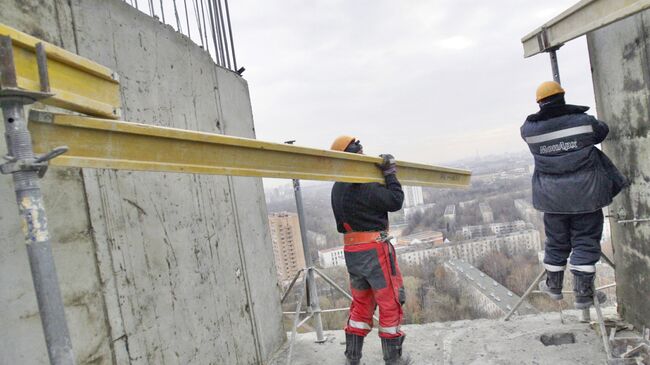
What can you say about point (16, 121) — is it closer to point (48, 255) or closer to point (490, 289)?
point (48, 255)

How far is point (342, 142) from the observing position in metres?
3.55

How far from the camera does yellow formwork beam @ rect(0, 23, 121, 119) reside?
1.53 metres

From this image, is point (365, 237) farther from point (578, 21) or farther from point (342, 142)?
point (578, 21)

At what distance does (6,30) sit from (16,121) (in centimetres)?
31

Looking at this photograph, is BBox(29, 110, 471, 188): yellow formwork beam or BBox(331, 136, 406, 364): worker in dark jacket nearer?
BBox(29, 110, 471, 188): yellow formwork beam

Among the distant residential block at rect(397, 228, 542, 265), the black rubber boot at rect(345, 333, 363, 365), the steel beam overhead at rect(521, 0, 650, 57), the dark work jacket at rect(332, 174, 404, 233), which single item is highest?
the steel beam overhead at rect(521, 0, 650, 57)

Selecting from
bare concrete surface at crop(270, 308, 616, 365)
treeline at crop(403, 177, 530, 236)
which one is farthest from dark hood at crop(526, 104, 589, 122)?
treeline at crop(403, 177, 530, 236)

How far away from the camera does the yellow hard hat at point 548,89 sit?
11.7ft

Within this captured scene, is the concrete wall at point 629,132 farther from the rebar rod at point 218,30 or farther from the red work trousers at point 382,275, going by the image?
the rebar rod at point 218,30

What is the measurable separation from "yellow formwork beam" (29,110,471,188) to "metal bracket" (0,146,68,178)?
133mm

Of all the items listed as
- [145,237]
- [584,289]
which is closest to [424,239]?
[584,289]

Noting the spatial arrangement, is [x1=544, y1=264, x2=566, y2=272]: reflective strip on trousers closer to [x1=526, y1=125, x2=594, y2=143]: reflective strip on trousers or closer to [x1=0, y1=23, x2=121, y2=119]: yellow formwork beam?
[x1=526, y1=125, x2=594, y2=143]: reflective strip on trousers

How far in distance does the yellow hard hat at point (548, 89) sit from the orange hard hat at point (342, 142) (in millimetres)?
1617

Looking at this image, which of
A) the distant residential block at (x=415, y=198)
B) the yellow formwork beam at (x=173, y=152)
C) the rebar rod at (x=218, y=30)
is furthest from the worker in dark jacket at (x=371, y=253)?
the distant residential block at (x=415, y=198)
